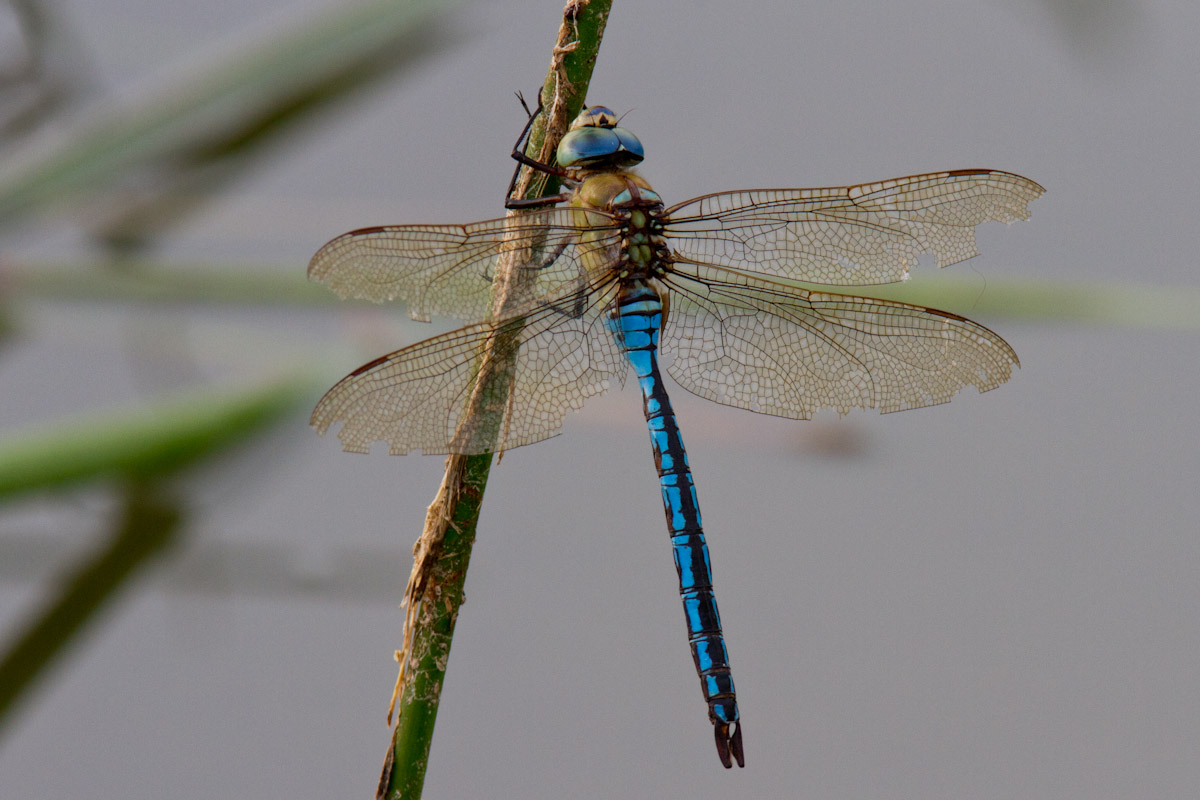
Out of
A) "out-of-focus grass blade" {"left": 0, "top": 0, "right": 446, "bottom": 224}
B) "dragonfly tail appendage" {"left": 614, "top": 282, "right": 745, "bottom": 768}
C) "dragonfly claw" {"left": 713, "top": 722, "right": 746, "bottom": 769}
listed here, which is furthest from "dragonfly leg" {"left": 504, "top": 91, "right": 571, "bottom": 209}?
"out-of-focus grass blade" {"left": 0, "top": 0, "right": 446, "bottom": 224}

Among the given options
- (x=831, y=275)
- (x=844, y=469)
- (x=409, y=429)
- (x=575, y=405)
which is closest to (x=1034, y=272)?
(x=844, y=469)

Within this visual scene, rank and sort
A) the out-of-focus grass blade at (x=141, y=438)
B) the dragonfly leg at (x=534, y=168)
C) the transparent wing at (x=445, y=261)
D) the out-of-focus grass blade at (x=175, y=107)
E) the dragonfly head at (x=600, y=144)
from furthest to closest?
the out-of-focus grass blade at (x=175, y=107)
the out-of-focus grass blade at (x=141, y=438)
the dragonfly head at (x=600, y=144)
the transparent wing at (x=445, y=261)
the dragonfly leg at (x=534, y=168)

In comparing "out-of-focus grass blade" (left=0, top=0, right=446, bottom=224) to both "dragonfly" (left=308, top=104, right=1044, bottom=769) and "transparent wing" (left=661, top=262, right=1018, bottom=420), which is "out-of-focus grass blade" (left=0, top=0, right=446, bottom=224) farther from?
"transparent wing" (left=661, top=262, right=1018, bottom=420)

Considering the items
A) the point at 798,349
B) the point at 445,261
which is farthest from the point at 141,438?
the point at 798,349

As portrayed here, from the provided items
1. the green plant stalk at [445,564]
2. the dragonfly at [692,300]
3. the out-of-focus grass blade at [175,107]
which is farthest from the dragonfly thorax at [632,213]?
the out-of-focus grass blade at [175,107]

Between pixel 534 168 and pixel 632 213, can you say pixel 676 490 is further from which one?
pixel 534 168

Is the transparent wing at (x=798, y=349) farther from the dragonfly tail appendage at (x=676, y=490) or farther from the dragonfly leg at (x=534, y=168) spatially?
the dragonfly leg at (x=534, y=168)

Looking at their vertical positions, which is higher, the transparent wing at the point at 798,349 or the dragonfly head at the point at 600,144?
the dragonfly head at the point at 600,144
